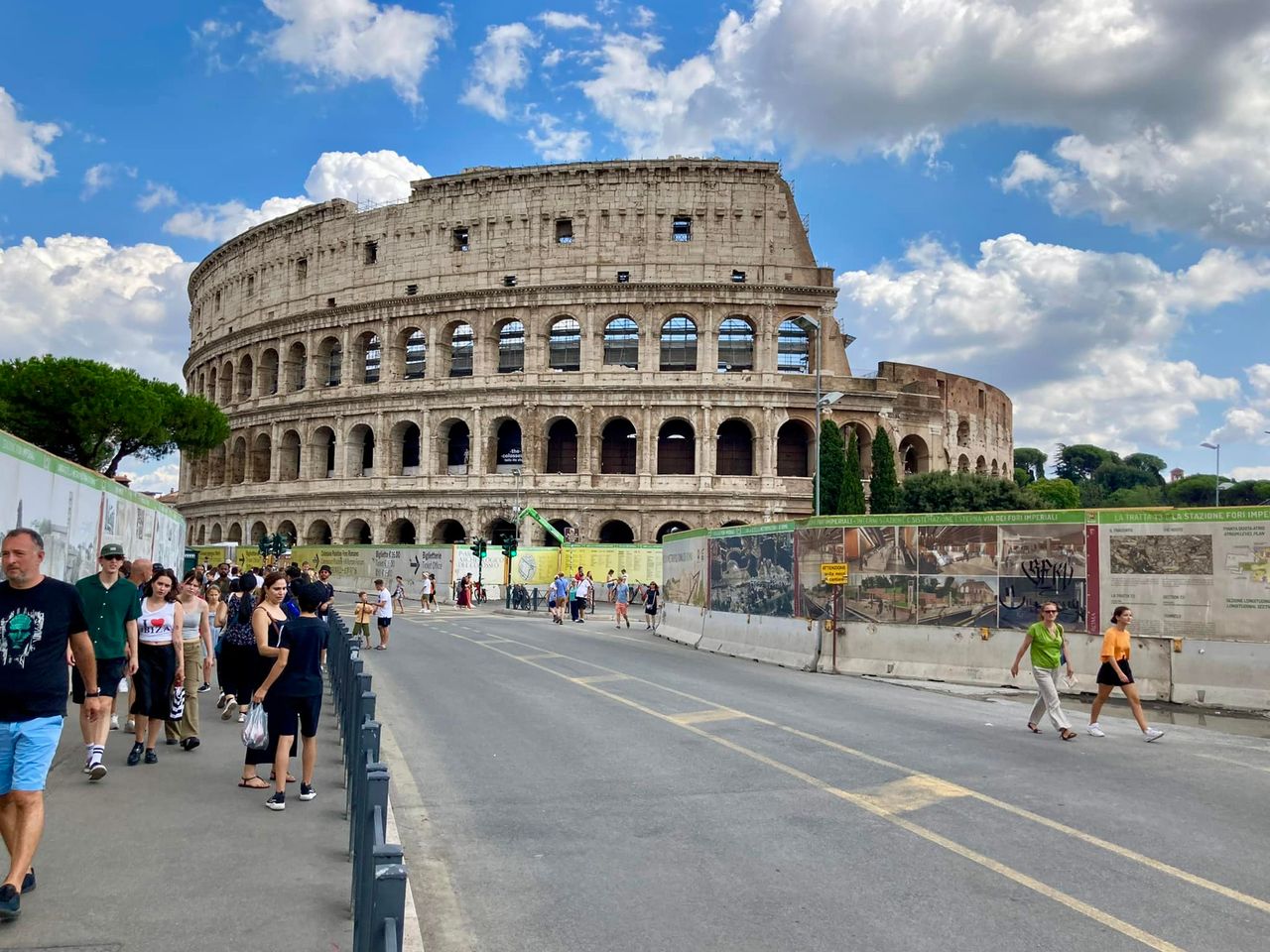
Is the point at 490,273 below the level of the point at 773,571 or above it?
above

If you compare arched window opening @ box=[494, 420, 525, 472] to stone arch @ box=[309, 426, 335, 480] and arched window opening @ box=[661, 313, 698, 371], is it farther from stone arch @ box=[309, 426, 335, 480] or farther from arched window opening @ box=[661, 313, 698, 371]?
stone arch @ box=[309, 426, 335, 480]

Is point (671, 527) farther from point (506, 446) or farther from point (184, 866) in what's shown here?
point (184, 866)

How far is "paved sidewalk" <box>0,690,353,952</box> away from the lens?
15.5ft

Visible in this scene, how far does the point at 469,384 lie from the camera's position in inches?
1960

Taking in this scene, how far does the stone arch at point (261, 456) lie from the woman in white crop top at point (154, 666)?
171 ft

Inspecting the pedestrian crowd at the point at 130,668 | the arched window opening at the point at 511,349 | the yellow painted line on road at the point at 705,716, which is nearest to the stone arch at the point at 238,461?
the arched window opening at the point at 511,349

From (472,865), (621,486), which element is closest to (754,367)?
(621,486)

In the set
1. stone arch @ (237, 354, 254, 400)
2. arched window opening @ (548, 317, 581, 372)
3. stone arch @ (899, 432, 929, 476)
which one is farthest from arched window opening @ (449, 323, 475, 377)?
stone arch @ (899, 432, 929, 476)

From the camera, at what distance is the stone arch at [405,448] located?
51.7 meters

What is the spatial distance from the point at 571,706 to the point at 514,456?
39946 millimetres

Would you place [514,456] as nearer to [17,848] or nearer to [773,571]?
[773,571]

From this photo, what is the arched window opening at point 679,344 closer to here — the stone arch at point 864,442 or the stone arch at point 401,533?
the stone arch at point 864,442

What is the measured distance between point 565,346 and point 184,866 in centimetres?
4595

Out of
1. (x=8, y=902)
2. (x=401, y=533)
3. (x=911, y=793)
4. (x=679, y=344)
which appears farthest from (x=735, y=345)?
(x=8, y=902)
